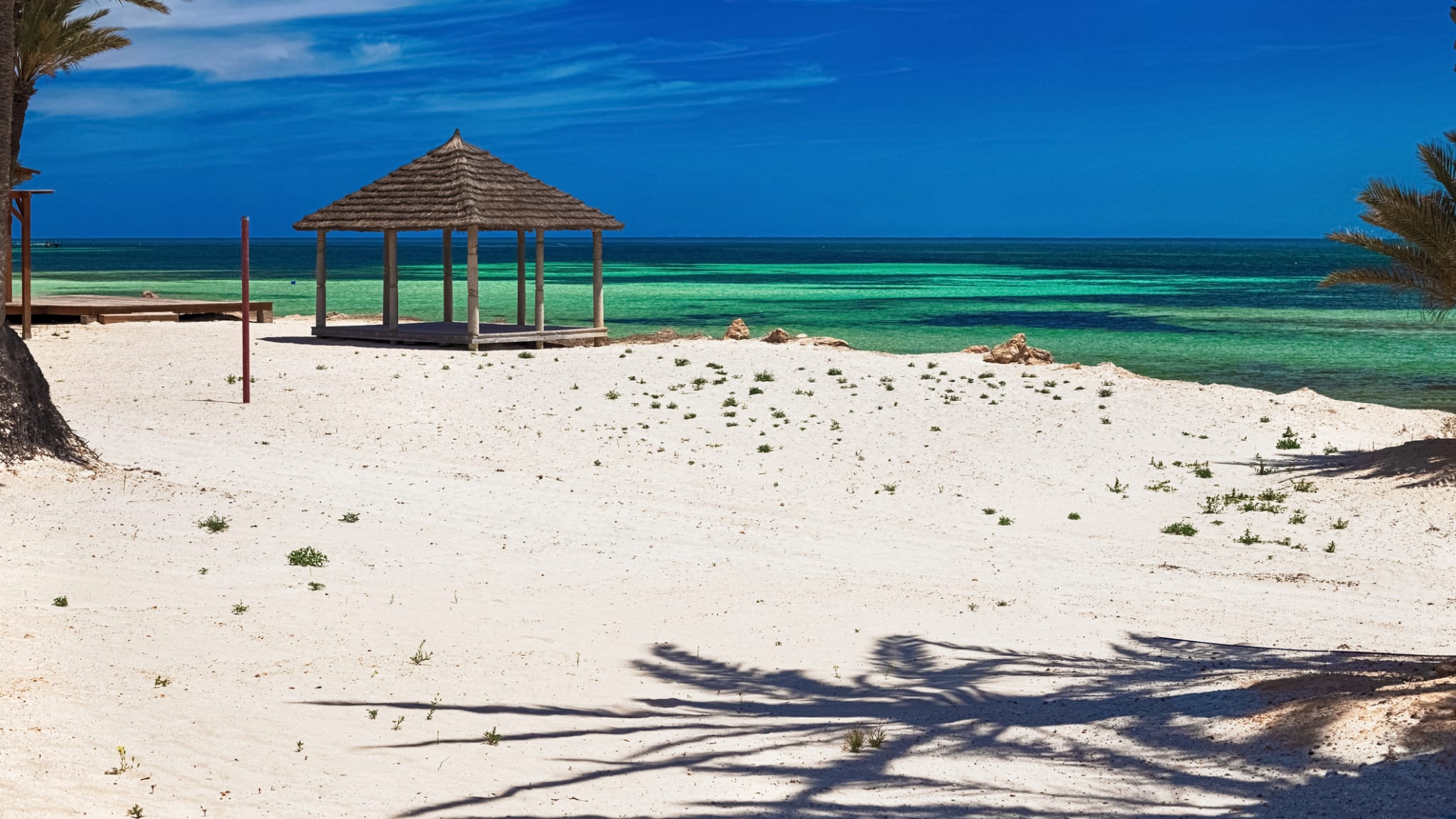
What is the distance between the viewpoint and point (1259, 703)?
6.62m

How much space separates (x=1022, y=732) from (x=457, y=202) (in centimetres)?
1971

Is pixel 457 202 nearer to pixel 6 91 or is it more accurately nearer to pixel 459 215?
→ pixel 459 215

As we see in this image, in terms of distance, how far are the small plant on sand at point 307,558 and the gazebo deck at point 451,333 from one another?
15.0m

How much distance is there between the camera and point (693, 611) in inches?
362

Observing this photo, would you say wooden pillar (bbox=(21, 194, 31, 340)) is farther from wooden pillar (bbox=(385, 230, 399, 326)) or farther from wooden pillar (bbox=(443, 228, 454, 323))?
wooden pillar (bbox=(443, 228, 454, 323))

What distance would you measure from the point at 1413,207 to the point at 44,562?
543 inches

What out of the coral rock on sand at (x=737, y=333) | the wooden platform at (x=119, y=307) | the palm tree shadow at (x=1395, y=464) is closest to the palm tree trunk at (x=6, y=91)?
the palm tree shadow at (x=1395, y=464)

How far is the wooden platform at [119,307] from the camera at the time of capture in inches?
1147

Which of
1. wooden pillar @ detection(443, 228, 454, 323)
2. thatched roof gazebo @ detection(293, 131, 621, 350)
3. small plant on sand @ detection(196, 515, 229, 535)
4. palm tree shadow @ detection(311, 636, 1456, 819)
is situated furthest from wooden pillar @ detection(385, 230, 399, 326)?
palm tree shadow @ detection(311, 636, 1456, 819)

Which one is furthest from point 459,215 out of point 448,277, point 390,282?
point 448,277

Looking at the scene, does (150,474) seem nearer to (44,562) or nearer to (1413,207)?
(44,562)

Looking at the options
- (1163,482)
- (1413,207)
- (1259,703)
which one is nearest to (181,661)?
(1259,703)

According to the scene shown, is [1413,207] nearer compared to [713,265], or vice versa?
[1413,207]

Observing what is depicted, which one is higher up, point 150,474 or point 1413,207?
point 1413,207
